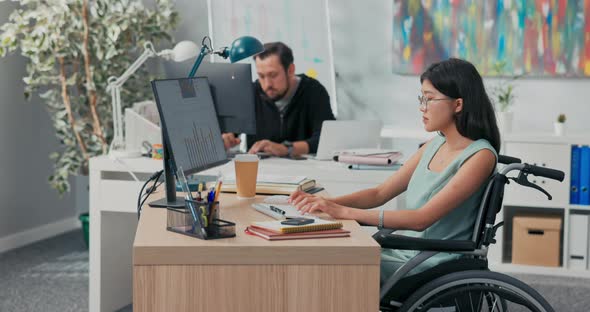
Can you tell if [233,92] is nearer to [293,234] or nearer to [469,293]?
[293,234]

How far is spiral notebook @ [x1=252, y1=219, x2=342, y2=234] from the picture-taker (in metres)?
2.07

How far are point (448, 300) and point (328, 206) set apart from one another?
42 centimetres

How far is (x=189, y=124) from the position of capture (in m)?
2.55

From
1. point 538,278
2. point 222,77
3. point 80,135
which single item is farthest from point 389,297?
point 80,135

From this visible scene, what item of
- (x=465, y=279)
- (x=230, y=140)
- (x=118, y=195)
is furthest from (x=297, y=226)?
(x=230, y=140)

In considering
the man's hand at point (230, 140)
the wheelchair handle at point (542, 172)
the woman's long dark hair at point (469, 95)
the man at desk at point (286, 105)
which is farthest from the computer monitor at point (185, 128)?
the man at desk at point (286, 105)

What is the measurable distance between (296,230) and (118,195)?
1502mm

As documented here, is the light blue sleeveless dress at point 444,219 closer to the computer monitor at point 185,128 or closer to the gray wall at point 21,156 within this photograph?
the computer monitor at point 185,128

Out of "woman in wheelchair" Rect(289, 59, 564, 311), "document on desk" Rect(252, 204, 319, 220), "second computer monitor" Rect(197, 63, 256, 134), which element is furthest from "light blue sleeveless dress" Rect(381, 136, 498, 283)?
"second computer monitor" Rect(197, 63, 256, 134)

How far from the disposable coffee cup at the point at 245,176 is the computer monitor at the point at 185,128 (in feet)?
0.31

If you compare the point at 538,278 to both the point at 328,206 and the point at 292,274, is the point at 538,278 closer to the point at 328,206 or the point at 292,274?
the point at 328,206

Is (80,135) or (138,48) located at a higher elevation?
(138,48)

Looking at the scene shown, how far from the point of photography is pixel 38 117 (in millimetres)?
5031

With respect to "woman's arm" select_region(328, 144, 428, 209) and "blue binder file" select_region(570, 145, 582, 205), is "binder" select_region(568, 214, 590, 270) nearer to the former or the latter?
"blue binder file" select_region(570, 145, 582, 205)
